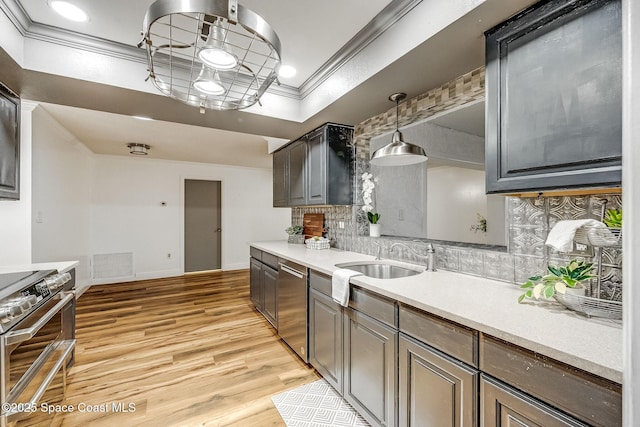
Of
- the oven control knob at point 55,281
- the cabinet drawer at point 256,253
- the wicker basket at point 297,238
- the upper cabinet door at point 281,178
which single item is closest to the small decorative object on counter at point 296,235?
the wicker basket at point 297,238

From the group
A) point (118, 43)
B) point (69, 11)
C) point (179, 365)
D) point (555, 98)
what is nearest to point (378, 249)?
point (555, 98)

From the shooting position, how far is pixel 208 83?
141 cm

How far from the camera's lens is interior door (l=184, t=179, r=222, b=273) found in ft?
19.3

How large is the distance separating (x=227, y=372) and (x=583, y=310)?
2.31 metres

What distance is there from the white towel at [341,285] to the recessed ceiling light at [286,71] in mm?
1551

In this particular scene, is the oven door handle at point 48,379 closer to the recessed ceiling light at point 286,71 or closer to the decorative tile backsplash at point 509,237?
the decorative tile backsplash at point 509,237

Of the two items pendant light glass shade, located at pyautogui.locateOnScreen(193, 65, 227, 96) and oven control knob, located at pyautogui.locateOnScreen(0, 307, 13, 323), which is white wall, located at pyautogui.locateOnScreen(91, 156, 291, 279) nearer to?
oven control knob, located at pyautogui.locateOnScreen(0, 307, 13, 323)

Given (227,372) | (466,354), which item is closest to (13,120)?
(227,372)

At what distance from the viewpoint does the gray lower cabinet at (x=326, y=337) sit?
186 cm

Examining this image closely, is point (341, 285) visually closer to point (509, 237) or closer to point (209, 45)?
point (509, 237)

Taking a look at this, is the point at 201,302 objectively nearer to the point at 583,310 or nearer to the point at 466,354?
the point at 466,354

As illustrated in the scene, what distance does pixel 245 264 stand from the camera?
6.39 meters

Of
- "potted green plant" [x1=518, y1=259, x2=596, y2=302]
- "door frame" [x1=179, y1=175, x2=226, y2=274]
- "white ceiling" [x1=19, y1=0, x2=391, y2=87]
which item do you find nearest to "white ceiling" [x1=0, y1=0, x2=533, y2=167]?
"white ceiling" [x1=19, y1=0, x2=391, y2=87]

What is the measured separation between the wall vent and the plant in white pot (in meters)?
4.82
